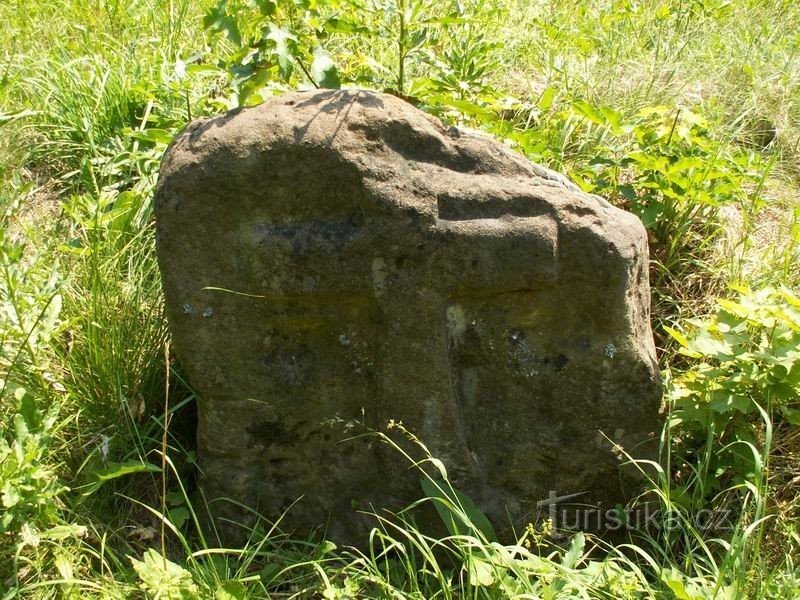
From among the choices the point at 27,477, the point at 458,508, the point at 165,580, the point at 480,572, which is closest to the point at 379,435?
the point at 458,508

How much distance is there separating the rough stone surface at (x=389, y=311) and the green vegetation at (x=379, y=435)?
0.49ft

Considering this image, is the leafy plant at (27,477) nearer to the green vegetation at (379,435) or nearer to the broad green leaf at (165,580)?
the green vegetation at (379,435)

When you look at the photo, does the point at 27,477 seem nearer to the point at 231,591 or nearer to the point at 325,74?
the point at 231,591

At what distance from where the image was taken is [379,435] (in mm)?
2354

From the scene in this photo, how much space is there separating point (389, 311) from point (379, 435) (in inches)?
14.2

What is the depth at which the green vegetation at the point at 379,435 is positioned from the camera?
87.2 inches

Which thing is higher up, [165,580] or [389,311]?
[389,311]

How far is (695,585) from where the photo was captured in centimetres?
204

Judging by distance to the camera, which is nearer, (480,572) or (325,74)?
(480,572)

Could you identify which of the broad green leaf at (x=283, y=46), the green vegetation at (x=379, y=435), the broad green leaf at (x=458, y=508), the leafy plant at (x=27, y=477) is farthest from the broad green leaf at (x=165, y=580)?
the broad green leaf at (x=283, y=46)

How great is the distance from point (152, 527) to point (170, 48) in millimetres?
2223

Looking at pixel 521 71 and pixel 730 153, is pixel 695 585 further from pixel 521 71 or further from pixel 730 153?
pixel 521 71

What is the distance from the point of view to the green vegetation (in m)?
2.21

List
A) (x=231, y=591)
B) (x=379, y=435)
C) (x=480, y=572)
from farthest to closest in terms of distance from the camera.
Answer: (x=379, y=435) < (x=231, y=591) < (x=480, y=572)
